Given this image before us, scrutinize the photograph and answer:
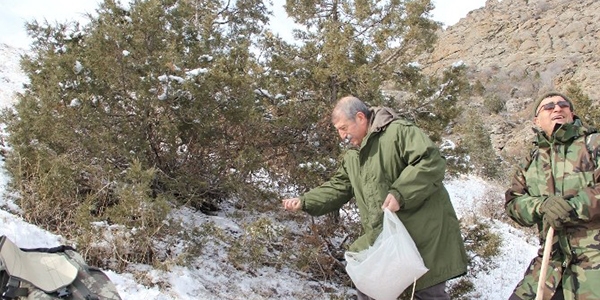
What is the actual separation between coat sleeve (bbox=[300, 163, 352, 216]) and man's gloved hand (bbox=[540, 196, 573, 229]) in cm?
123

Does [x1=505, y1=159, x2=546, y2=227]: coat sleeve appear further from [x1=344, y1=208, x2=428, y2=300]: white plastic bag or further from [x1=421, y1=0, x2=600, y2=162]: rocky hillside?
[x1=421, y1=0, x2=600, y2=162]: rocky hillside

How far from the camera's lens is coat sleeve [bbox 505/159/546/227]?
255 cm

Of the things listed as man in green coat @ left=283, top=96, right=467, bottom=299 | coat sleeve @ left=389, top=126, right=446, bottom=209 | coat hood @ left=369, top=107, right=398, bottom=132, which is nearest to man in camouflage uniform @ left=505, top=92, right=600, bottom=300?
man in green coat @ left=283, top=96, right=467, bottom=299

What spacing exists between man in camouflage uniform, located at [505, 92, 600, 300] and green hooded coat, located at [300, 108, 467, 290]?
0.44m

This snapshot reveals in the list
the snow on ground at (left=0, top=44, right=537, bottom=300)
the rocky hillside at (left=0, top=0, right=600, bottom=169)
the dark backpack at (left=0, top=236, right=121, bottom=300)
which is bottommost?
the snow on ground at (left=0, top=44, right=537, bottom=300)

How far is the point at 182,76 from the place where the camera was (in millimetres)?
4145

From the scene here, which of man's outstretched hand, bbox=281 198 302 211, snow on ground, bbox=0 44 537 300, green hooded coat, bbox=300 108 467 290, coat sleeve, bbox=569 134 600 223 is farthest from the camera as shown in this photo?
snow on ground, bbox=0 44 537 300

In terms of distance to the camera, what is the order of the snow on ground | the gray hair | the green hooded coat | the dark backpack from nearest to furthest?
the dark backpack
the green hooded coat
the gray hair
the snow on ground

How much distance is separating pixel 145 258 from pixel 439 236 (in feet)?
9.03

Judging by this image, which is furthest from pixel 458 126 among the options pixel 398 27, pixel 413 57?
pixel 398 27

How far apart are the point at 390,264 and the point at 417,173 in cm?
53

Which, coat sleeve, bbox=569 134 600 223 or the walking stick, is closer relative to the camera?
coat sleeve, bbox=569 134 600 223

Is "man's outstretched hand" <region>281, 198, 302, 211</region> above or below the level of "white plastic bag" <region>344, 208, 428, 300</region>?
above

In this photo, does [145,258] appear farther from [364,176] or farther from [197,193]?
→ [364,176]
